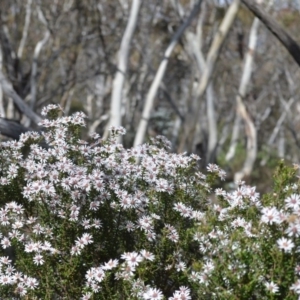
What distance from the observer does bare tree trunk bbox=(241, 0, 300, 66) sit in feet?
13.7

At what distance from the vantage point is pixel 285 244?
1.82 meters

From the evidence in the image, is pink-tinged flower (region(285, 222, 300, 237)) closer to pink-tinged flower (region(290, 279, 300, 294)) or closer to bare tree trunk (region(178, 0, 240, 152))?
pink-tinged flower (region(290, 279, 300, 294))

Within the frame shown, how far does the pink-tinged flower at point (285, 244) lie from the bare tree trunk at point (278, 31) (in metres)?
2.55

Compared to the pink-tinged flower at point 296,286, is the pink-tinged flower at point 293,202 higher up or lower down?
higher up

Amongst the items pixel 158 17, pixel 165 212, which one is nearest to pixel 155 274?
pixel 165 212

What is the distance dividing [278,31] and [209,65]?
10.6 feet

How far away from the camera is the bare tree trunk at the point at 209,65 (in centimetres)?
744

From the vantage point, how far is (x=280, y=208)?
6.99 ft

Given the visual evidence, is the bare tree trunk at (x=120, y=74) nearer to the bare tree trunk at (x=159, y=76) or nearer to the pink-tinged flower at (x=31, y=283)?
the bare tree trunk at (x=159, y=76)

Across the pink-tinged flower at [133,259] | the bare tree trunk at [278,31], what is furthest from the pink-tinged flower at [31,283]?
the bare tree trunk at [278,31]

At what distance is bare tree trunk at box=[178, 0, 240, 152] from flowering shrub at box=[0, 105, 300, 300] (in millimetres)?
4690

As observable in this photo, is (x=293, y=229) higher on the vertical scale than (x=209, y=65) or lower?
lower

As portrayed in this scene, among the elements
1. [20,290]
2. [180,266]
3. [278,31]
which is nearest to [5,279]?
[20,290]

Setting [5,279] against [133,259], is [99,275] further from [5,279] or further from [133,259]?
[5,279]
